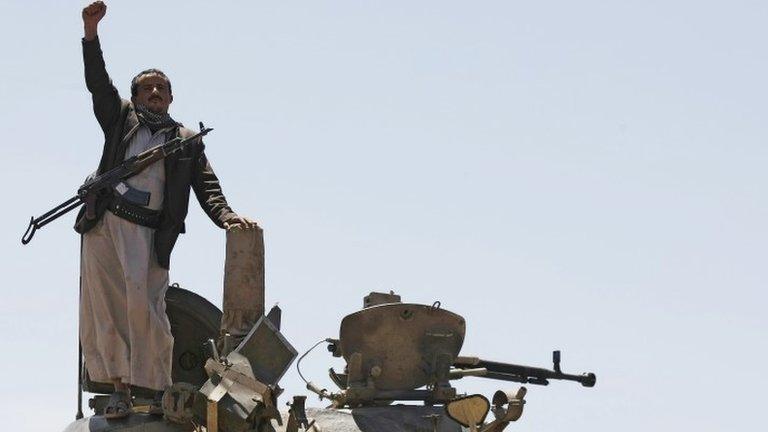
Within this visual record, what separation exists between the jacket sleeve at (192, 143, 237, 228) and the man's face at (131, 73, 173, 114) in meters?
0.66

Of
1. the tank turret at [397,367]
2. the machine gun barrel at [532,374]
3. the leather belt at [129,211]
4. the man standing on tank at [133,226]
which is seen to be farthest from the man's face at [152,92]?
the machine gun barrel at [532,374]

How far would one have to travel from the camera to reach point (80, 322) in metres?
21.1

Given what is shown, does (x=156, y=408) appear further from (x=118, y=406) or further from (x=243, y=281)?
(x=243, y=281)

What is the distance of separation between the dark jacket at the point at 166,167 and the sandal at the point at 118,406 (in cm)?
147

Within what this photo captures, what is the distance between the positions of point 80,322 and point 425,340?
349cm

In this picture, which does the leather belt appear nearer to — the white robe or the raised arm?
the white robe

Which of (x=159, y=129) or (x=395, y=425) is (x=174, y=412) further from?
(x=159, y=129)

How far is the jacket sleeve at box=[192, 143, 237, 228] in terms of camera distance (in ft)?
70.0

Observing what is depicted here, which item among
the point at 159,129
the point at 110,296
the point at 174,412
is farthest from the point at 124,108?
the point at 174,412

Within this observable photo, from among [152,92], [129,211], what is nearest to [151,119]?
[152,92]

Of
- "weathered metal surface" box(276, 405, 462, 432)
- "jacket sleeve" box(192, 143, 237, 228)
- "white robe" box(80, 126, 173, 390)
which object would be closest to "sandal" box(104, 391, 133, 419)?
"white robe" box(80, 126, 173, 390)

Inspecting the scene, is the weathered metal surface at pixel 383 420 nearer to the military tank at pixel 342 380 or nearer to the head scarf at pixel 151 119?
the military tank at pixel 342 380

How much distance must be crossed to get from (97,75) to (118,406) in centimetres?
341

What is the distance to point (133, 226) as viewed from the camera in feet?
68.8
